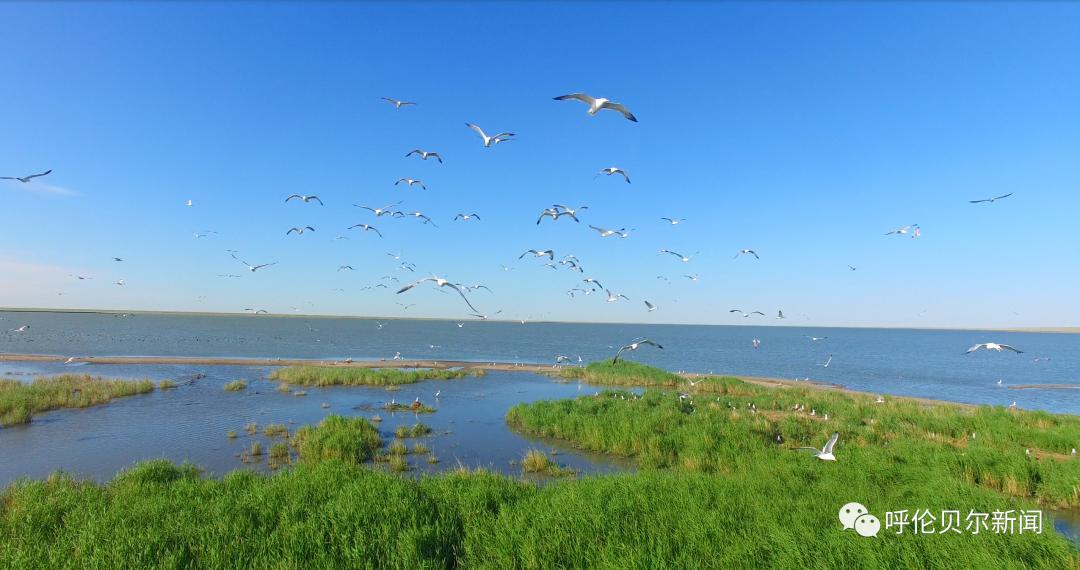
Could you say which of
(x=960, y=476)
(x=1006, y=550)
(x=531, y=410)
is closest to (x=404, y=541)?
(x=1006, y=550)

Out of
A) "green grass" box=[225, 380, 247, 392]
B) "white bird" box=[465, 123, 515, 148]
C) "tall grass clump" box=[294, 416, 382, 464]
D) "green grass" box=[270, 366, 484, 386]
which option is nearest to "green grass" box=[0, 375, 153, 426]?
"green grass" box=[225, 380, 247, 392]

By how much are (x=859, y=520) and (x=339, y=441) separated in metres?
17.6

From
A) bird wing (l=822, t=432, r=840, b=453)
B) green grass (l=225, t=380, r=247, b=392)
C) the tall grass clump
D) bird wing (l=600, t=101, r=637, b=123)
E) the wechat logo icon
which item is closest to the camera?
the wechat logo icon

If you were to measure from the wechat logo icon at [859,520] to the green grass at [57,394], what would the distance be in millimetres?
35633

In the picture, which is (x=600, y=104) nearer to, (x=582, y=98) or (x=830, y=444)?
(x=582, y=98)

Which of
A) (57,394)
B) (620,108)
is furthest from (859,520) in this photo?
(57,394)

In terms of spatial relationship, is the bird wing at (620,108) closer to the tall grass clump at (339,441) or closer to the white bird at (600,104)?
the white bird at (600,104)

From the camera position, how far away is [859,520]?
28.1 feet

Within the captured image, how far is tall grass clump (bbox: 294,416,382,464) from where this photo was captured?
17953 mm

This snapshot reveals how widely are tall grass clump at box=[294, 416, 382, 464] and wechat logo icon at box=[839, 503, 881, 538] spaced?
15.1 m

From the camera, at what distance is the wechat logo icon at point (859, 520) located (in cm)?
812

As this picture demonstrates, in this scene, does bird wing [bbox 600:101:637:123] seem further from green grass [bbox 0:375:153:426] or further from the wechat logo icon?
green grass [bbox 0:375:153:426]

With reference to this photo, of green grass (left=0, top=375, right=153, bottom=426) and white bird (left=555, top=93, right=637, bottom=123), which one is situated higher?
white bird (left=555, top=93, right=637, bottom=123)

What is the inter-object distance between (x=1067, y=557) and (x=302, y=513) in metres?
13.6
